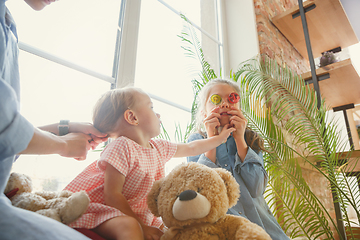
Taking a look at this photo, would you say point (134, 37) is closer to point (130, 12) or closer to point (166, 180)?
point (130, 12)

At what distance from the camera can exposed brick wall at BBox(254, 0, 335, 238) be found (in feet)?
9.50

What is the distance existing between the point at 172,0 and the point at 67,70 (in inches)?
59.2

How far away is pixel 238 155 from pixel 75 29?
4.32 feet

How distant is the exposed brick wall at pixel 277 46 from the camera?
289cm

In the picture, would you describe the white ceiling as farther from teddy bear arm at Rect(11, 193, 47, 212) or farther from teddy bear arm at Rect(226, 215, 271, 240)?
teddy bear arm at Rect(11, 193, 47, 212)

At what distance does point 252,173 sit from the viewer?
1.16 metres

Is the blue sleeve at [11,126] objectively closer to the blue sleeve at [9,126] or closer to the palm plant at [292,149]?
the blue sleeve at [9,126]

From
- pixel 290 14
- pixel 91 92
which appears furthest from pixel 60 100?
pixel 290 14

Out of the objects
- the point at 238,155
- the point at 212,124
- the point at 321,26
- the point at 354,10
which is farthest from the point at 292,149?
the point at 354,10

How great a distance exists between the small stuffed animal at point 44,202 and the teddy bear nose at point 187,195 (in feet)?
0.95

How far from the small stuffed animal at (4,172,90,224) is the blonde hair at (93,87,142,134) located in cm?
37

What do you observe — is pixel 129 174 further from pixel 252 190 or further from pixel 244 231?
A: pixel 252 190

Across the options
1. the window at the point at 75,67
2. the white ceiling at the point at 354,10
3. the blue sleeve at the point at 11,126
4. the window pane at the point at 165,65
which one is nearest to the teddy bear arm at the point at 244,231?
the blue sleeve at the point at 11,126

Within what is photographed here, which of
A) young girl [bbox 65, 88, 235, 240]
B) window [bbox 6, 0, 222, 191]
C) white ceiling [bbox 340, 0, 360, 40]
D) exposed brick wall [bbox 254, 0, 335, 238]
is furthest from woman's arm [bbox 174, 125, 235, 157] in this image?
white ceiling [bbox 340, 0, 360, 40]
